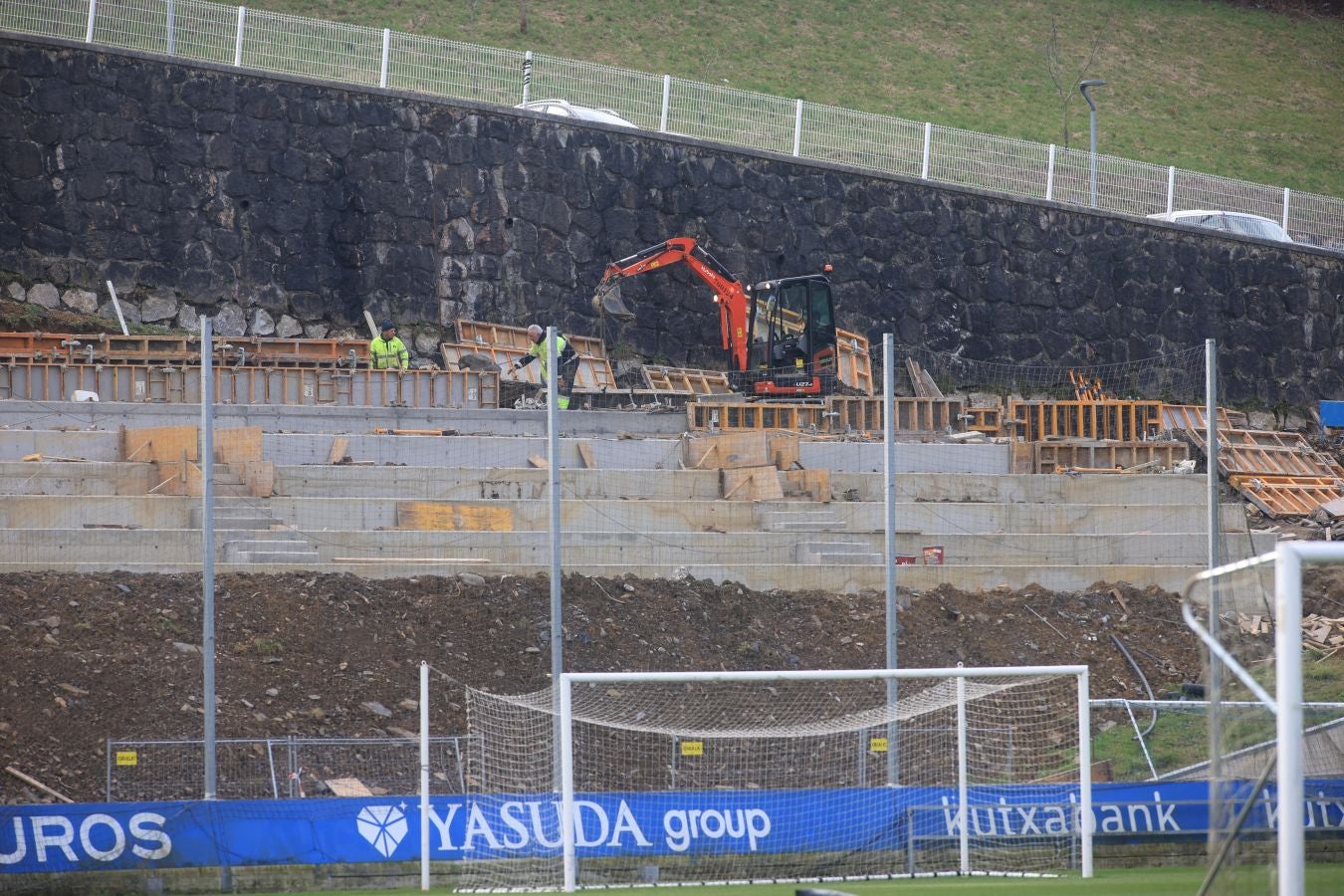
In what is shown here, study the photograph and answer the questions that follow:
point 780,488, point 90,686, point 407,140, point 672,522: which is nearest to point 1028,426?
point 780,488

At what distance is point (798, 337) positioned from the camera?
28.5m

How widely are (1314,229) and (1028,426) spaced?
14.4m

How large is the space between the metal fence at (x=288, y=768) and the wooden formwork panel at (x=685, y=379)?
1501cm

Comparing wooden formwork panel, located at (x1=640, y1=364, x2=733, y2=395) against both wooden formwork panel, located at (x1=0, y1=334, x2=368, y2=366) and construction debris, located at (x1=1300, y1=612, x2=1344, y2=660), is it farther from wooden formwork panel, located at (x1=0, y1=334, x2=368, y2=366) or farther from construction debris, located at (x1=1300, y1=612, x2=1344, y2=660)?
construction debris, located at (x1=1300, y1=612, x2=1344, y2=660)

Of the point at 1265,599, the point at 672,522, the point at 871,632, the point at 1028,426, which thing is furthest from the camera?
the point at 1028,426

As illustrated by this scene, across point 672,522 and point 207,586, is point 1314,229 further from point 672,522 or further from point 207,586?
point 207,586

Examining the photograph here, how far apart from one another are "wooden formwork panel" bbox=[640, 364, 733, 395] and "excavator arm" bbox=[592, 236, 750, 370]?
23.6 inches

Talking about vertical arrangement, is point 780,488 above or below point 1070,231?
below

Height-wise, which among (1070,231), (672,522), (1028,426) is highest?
(1070,231)

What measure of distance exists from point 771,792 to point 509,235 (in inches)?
726

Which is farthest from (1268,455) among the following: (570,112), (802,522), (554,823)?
(554,823)

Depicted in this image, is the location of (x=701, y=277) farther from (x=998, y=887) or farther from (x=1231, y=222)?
(x=998, y=887)

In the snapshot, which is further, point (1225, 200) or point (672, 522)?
point (1225, 200)

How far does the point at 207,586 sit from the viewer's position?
13992 millimetres
